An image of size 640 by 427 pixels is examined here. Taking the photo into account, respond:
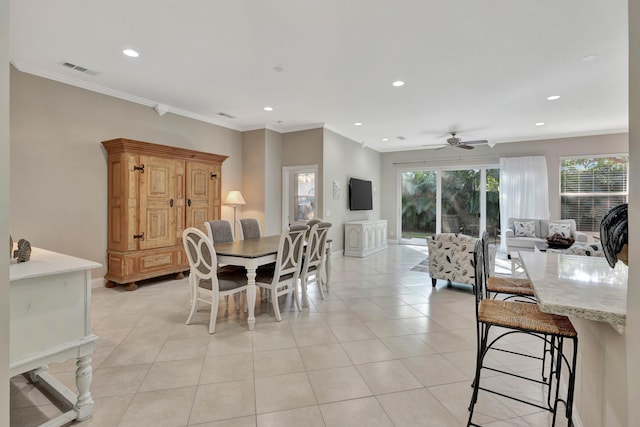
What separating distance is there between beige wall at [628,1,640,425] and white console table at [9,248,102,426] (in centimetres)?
235

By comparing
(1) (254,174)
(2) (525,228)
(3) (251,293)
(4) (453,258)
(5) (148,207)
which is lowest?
(3) (251,293)

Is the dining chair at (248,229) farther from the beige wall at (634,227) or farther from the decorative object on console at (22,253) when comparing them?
the beige wall at (634,227)

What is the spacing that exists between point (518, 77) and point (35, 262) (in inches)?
197

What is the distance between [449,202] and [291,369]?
7606 millimetres

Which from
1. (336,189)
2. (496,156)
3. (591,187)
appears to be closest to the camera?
(336,189)

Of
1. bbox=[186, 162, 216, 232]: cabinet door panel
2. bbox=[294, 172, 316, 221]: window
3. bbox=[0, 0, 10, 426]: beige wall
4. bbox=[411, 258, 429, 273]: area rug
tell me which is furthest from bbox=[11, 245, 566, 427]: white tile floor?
bbox=[294, 172, 316, 221]: window

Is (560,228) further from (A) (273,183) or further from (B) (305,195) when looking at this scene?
(A) (273,183)

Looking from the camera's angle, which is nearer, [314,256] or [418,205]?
[314,256]

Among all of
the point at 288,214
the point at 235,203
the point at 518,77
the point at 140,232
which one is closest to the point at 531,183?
the point at 518,77

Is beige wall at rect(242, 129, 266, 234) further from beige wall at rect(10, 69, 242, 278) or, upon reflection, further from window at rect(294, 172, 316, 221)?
beige wall at rect(10, 69, 242, 278)

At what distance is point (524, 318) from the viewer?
1.61m

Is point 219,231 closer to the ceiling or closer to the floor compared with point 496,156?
closer to the floor

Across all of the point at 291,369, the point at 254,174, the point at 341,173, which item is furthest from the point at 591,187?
the point at 291,369

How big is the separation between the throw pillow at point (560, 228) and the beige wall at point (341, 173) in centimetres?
408
